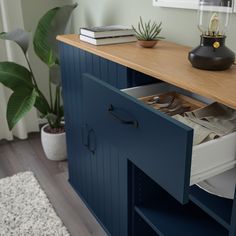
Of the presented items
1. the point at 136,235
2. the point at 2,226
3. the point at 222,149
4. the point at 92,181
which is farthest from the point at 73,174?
the point at 222,149

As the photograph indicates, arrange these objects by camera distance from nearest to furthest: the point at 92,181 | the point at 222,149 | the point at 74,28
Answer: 1. the point at 222,149
2. the point at 92,181
3. the point at 74,28

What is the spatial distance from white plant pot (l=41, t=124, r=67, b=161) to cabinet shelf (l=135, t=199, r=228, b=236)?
1086 millimetres

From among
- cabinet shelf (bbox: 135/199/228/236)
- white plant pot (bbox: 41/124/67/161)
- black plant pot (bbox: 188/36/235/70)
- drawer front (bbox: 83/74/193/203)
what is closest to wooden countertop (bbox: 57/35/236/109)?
black plant pot (bbox: 188/36/235/70)

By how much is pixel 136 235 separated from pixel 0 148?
1.54 meters

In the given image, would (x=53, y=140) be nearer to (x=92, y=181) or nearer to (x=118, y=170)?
(x=92, y=181)

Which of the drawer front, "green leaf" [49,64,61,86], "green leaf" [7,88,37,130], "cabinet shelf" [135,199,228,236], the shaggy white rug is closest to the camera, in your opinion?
the drawer front

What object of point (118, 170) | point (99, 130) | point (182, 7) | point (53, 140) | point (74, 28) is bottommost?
point (53, 140)

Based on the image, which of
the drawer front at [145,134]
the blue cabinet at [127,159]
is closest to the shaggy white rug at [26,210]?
the blue cabinet at [127,159]

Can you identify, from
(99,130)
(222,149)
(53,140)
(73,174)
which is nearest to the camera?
(222,149)

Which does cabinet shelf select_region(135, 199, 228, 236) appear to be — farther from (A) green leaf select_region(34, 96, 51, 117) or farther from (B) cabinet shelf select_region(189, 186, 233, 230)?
(A) green leaf select_region(34, 96, 51, 117)

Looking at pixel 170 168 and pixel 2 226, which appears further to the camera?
pixel 2 226

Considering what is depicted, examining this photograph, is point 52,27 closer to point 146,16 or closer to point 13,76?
point 13,76

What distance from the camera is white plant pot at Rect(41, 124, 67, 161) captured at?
2.21 metres

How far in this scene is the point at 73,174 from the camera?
1.90 m
